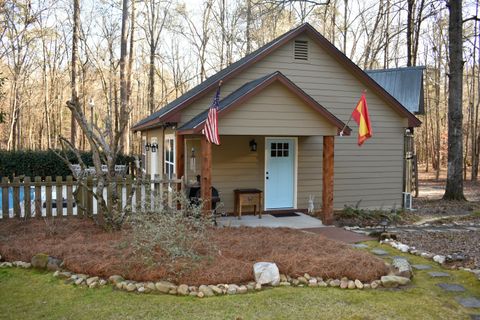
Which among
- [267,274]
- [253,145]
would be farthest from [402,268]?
[253,145]

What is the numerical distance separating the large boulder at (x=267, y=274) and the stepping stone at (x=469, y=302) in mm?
2162

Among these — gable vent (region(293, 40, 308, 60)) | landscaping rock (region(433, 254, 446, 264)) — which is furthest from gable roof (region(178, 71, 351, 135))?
landscaping rock (region(433, 254, 446, 264))

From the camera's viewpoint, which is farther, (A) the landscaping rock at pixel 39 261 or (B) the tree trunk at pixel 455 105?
(B) the tree trunk at pixel 455 105

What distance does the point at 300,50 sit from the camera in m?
11.0

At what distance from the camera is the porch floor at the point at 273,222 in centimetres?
909

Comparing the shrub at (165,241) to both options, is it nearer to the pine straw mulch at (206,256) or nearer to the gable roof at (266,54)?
the pine straw mulch at (206,256)

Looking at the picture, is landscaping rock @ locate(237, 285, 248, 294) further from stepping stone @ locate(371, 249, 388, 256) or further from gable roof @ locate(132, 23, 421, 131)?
gable roof @ locate(132, 23, 421, 131)

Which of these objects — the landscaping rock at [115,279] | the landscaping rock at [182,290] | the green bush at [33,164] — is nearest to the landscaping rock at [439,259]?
the landscaping rock at [182,290]

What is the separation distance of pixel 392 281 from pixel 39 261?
484 cm

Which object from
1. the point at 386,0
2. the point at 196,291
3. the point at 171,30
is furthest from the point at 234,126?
the point at 171,30

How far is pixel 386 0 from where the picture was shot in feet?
71.1

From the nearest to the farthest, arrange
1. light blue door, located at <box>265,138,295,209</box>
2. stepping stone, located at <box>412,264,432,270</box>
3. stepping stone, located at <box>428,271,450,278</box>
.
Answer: stepping stone, located at <box>428,271,450,278</box>
stepping stone, located at <box>412,264,432,270</box>
light blue door, located at <box>265,138,295,209</box>

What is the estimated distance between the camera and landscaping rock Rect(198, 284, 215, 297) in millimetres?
4812

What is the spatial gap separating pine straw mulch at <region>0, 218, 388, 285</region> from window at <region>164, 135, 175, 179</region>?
3.69 meters
